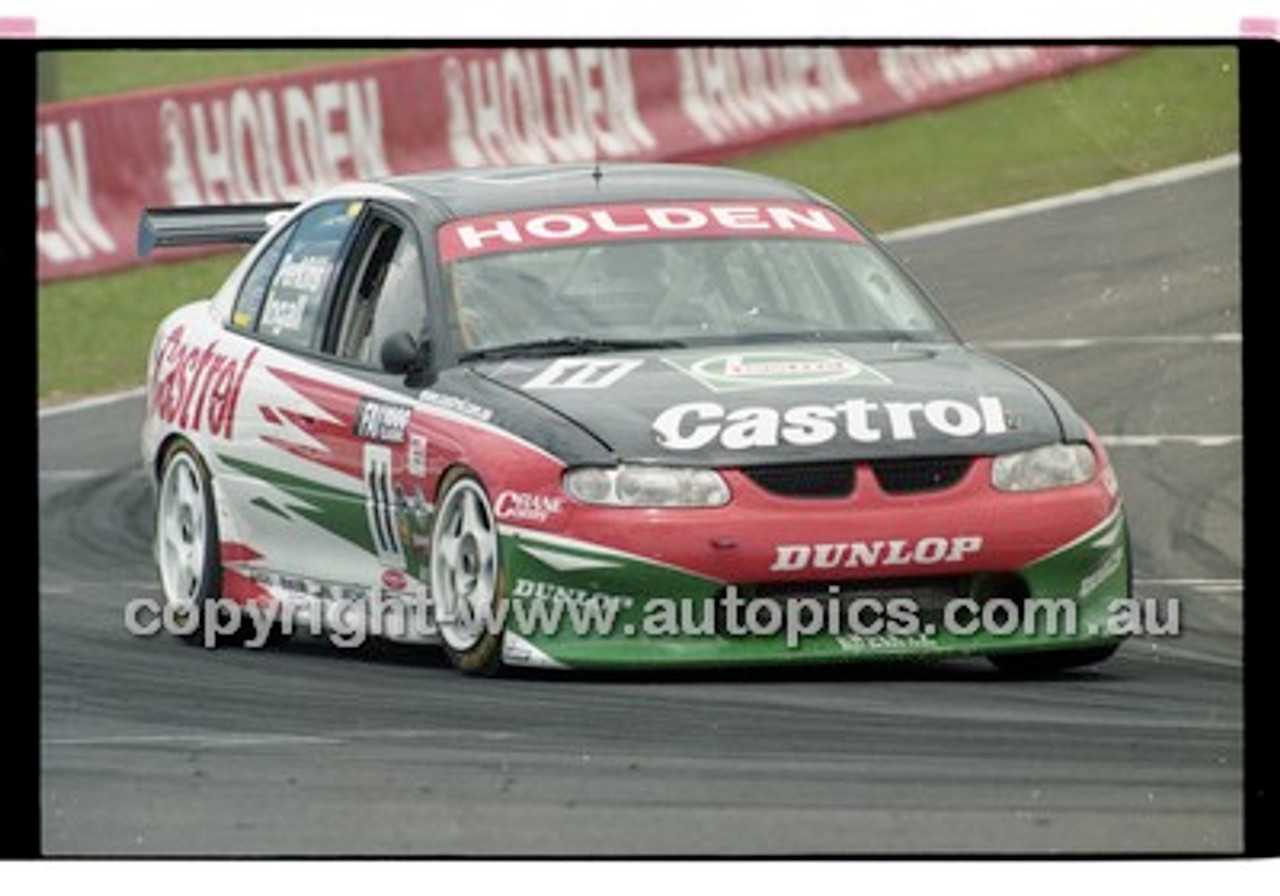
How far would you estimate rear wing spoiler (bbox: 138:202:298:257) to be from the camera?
11.5 m

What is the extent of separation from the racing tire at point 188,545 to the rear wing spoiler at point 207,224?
55cm

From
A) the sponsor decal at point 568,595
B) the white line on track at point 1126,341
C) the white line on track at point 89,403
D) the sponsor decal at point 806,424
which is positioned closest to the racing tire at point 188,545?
the white line on track at point 89,403

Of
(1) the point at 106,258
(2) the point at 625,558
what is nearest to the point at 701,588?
(2) the point at 625,558

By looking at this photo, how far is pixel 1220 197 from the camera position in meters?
10.4

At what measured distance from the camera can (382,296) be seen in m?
11.7

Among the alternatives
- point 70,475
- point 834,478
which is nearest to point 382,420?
point 834,478

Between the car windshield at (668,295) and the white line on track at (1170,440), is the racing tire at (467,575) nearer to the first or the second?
the car windshield at (668,295)

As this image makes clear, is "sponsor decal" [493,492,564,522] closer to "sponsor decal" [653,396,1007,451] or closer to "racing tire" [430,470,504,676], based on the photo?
"racing tire" [430,470,504,676]

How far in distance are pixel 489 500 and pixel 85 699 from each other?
3.30ft

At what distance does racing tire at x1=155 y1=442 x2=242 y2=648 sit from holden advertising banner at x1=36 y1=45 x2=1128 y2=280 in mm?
562

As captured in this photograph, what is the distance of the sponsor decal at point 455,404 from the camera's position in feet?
35.9

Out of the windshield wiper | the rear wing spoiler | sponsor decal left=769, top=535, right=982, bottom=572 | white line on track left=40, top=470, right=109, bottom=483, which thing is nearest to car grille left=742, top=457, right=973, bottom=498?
sponsor decal left=769, top=535, right=982, bottom=572
